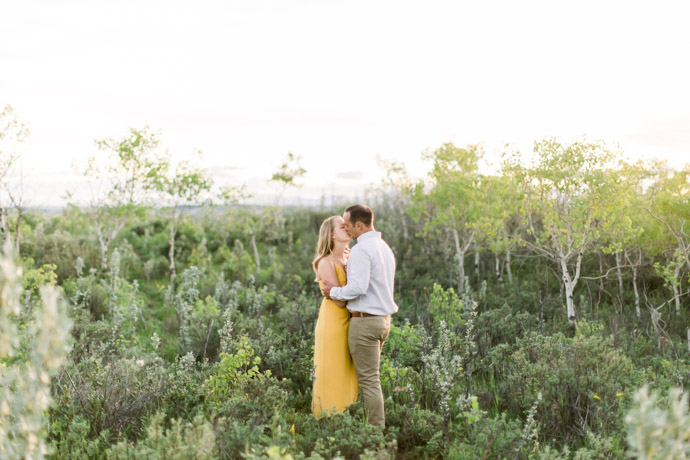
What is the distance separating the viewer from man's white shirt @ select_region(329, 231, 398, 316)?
14.6 ft

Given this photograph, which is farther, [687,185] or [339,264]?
[687,185]

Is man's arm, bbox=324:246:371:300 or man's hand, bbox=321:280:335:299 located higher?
man's arm, bbox=324:246:371:300

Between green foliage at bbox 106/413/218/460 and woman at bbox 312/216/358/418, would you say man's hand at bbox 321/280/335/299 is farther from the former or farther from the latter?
green foliage at bbox 106/413/218/460

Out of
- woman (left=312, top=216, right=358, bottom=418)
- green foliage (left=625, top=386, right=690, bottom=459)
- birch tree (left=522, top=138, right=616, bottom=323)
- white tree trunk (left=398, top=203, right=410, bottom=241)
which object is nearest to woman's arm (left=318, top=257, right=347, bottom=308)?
woman (left=312, top=216, right=358, bottom=418)

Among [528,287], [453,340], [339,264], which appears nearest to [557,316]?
[528,287]

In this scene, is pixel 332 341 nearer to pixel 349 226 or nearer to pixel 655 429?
pixel 349 226

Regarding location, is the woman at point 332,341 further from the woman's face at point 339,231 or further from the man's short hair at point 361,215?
the man's short hair at point 361,215

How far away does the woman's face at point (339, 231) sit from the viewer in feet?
15.8

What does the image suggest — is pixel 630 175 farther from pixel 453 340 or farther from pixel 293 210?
pixel 293 210

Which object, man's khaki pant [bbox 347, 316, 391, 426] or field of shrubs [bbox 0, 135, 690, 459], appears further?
man's khaki pant [bbox 347, 316, 391, 426]

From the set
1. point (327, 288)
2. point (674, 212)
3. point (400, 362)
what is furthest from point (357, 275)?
point (674, 212)

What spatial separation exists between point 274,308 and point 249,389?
16.9 ft

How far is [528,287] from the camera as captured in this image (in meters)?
11.0

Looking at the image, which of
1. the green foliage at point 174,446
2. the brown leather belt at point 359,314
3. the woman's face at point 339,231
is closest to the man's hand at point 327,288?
the brown leather belt at point 359,314
